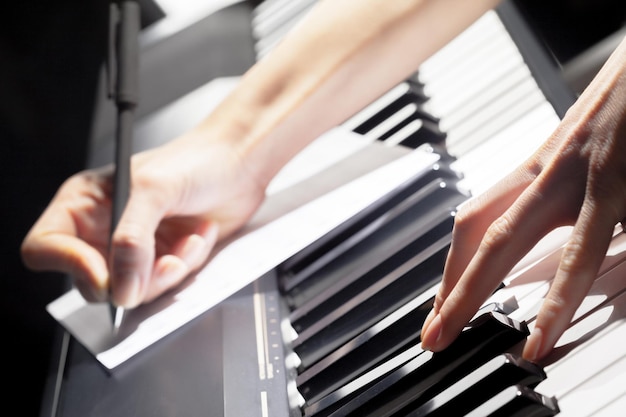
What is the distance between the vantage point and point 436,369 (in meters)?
0.64

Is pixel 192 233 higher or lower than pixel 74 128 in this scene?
lower

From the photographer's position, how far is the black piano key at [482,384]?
0.58m

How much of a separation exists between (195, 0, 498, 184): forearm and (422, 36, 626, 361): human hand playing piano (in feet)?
1.25

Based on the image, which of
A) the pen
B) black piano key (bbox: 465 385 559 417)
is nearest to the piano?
black piano key (bbox: 465 385 559 417)

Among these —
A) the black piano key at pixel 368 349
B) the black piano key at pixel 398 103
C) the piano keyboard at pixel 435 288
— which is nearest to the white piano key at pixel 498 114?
the piano keyboard at pixel 435 288

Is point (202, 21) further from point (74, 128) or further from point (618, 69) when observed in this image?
point (618, 69)

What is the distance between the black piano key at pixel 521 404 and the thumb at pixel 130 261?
46 centimetres

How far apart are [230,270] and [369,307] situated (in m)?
0.21

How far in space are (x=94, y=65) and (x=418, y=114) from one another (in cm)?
132

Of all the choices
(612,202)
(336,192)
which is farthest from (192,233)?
(612,202)

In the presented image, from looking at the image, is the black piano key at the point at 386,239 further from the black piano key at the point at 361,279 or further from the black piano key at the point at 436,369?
the black piano key at the point at 436,369

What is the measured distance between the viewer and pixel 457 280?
26.6 inches

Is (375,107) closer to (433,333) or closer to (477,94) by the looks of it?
(477,94)

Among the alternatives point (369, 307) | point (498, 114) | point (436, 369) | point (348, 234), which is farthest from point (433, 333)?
point (498, 114)
